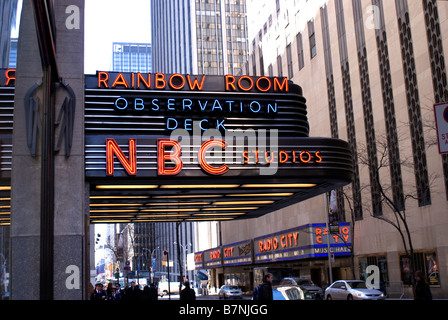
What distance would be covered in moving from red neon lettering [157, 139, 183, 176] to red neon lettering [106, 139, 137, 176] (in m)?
0.79

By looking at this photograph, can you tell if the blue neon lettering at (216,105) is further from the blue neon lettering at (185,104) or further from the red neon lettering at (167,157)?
the red neon lettering at (167,157)

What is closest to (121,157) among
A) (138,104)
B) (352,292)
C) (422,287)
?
(138,104)

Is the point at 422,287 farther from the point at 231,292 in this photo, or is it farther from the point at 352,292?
the point at 231,292

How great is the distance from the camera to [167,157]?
19.2 m

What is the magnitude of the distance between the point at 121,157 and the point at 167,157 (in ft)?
4.97

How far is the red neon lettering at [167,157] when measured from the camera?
1902 centimetres

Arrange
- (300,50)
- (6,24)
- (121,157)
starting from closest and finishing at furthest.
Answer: (6,24)
(121,157)
(300,50)

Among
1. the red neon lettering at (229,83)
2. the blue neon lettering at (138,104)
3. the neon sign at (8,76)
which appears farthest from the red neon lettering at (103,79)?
the red neon lettering at (229,83)

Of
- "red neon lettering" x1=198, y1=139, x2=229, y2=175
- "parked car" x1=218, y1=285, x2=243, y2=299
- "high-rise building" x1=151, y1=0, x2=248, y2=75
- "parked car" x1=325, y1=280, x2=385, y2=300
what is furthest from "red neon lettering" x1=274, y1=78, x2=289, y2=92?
"high-rise building" x1=151, y1=0, x2=248, y2=75

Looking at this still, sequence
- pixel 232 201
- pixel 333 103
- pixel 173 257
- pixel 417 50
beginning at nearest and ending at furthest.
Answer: pixel 232 201, pixel 417 50, pixel 333 103, pixel 173 257

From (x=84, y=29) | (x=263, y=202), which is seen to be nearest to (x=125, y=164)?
(x=84, y=29)

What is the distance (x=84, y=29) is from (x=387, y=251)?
3664 cm
